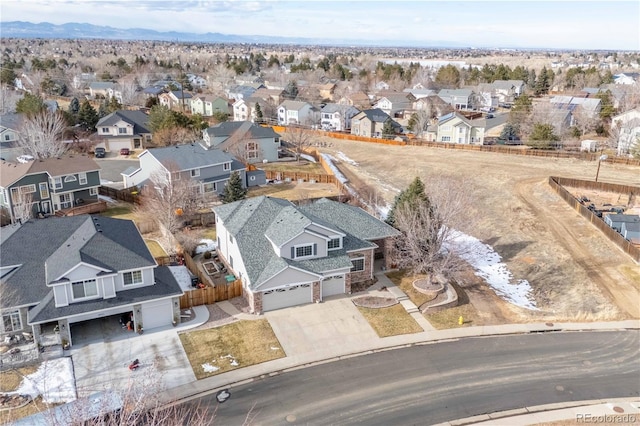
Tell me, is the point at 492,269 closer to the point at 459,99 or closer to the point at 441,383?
the point at 441,383

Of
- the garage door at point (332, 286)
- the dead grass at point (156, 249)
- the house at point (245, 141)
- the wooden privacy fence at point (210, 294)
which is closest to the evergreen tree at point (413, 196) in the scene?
the garage door at point (332, 286)

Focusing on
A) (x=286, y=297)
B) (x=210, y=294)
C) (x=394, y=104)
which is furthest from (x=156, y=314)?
(x=394, y=104)

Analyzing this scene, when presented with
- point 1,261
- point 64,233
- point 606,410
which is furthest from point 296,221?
point 606,410

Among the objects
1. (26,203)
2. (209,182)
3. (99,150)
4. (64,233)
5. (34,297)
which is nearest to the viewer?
(34,297)

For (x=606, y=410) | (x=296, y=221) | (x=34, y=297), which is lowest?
(x=606, y=410)

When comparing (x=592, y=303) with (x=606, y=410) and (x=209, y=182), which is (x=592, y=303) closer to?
(x=606, y=410)

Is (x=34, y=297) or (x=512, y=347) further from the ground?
(x=34, y=297)

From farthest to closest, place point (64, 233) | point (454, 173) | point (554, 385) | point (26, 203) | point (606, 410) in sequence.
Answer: point (454, 173) < point (26, 203) < point (64, 233) < point (554, 385) < point (606, 410)
